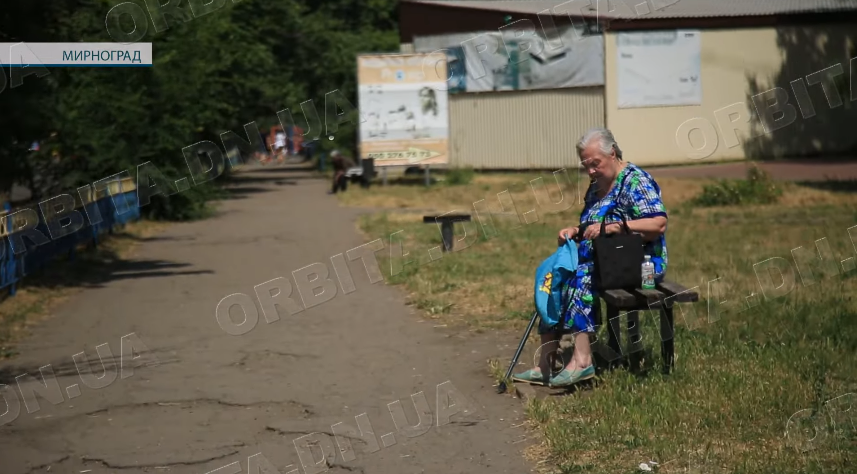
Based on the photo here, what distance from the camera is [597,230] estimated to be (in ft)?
24.8

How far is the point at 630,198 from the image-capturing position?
7.59 m

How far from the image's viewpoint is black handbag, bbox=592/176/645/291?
736 cm

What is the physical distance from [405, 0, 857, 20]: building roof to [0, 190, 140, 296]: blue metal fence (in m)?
14.8

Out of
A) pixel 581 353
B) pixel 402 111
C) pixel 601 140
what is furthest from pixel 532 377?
pixel 402 111

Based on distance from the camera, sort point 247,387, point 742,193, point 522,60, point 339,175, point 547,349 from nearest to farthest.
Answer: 1. point 547,349
2. point 247,387
3. point 742,193
4. point 339,175
5. point 522,60

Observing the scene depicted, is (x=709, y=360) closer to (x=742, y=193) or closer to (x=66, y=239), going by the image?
(x=66, y=239)

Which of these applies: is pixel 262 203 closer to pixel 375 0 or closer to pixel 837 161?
pixel 837 161

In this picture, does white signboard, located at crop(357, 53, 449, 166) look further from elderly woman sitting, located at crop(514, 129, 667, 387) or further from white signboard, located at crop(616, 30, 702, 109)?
elderly woman sitting, located at crop(514, 129, 667, 387)

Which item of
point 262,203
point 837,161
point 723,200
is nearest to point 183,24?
point 262,203

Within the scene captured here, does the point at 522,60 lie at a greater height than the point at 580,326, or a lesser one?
greater

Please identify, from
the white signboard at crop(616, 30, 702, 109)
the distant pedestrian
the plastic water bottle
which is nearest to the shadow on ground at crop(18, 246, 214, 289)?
the plastic water bottle

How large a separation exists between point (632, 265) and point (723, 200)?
13.5 m

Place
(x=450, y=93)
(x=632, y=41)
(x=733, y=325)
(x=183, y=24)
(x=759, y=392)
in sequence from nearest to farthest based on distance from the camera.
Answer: (x=759, y=392), (x=733, y=325), (x=183, y=24), (x=632, y=41), (x=450, y=93)

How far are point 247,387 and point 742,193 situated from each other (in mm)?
13841
